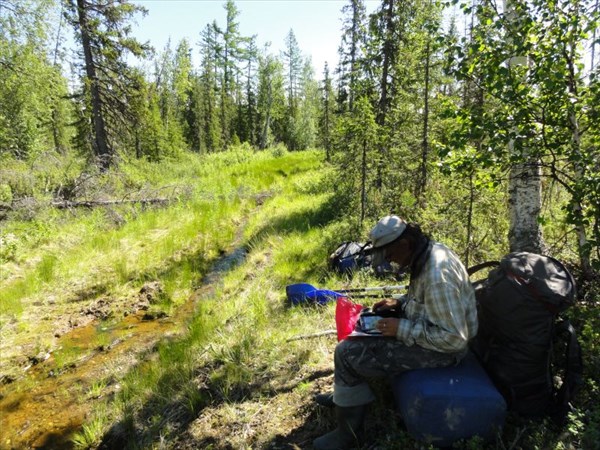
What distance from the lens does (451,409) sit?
8.23 feet

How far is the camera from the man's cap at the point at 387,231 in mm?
2707

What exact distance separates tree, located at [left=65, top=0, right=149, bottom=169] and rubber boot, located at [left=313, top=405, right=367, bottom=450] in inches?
499

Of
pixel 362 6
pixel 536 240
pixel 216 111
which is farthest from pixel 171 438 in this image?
pixel 216 111

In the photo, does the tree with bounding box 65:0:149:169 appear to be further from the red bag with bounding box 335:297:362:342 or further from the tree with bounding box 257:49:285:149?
the tree with bounding box 257:49:285:149

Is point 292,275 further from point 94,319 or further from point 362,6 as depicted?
point 362,6

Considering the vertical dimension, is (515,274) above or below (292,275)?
above

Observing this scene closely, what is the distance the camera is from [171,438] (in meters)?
3.72

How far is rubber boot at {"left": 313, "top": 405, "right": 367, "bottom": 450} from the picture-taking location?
9.61 ft

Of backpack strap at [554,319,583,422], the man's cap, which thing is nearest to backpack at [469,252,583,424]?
backpack strap at [554,319,583,422]

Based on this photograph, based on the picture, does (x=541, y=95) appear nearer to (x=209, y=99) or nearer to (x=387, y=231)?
(x=387, y=231)

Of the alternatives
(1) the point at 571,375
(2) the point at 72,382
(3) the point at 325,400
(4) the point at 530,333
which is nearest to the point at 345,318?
(3) the point at 325,400

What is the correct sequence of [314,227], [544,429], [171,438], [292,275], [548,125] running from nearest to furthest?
[544,429]
[548,125]
[171,438]
[292,275]
[314,227]

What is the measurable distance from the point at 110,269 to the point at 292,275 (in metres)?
3.91

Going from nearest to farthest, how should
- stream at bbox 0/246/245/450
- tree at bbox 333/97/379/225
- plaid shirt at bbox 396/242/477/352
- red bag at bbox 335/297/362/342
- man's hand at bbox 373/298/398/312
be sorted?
1. plaid shirt at bbox 396/242/477/352
2. man's hand at bbox 373/298/398/312
3. red bag at bbox 335/297/362/342
4. stream at bbox 0/246/245/450
5. tree at bbox 333/97/379/225
